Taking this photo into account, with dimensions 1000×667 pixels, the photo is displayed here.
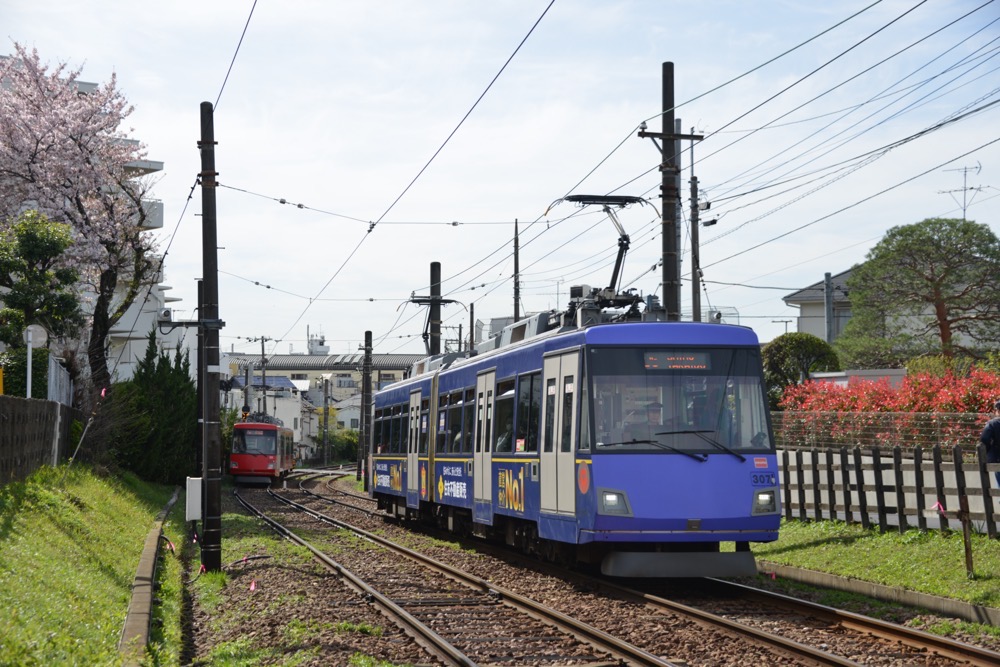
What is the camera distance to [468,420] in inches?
761

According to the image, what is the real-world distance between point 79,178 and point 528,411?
2366 centimetres

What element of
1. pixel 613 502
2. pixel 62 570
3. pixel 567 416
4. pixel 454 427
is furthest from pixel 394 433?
pixel 62 570

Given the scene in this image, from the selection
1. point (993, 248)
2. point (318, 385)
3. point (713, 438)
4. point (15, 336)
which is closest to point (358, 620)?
point (713, 438)

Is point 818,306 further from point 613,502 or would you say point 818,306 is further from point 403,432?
point 613,502

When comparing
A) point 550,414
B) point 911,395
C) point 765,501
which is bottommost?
point 765,501

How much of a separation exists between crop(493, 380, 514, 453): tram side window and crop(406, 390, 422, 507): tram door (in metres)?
6.00

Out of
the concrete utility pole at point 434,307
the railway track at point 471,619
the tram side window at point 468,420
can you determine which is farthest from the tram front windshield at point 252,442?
the railway track at point 471,619

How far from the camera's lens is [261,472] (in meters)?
53.2

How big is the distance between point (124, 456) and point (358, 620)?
2824 cm

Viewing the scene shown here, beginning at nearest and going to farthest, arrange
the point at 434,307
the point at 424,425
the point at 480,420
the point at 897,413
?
the point at 480,420
the point at 897,413
the point at 424,425
the point at 434,307

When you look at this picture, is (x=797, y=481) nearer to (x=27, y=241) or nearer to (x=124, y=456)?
(x=27, y=241)

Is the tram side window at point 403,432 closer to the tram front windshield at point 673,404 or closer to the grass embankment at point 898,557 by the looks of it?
the grass embankment at point 898,557

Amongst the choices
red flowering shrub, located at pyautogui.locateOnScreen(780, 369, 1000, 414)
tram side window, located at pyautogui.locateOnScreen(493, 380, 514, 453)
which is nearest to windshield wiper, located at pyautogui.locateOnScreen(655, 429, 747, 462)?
tram side window, located at pyautogui.locateOnScreen(493, 380, 514, 453)

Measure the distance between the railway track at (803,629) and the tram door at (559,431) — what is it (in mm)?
1241
